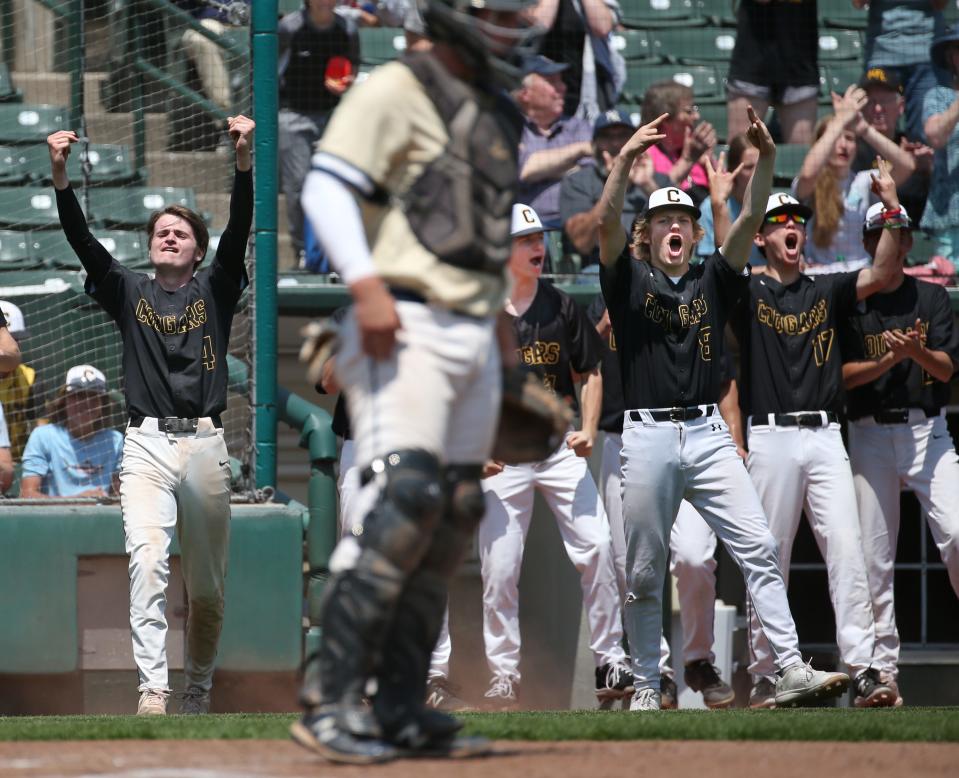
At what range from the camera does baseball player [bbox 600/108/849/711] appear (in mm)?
6391

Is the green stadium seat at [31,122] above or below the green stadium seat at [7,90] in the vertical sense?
below

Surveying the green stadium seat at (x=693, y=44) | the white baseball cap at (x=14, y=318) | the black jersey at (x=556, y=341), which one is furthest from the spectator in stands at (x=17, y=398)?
the green stadium seat at (x=693, y=44)

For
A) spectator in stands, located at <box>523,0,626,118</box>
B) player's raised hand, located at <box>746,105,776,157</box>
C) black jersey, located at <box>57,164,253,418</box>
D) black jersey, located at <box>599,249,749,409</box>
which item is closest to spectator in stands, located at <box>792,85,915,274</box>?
spectator in stands, located at <box>523,0,626,118</box>

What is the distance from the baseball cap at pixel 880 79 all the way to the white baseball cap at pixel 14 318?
5.26 meters

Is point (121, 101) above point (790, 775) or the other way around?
above

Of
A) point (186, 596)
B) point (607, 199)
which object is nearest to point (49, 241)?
point (186, 596)

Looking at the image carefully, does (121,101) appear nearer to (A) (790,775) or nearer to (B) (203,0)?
(B) (203,0)

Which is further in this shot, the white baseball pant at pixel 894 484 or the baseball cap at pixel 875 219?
the baseball cap at pixel 875 219

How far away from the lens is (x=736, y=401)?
25.1 ft

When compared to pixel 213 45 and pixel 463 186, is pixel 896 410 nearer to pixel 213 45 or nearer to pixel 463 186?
pixel 213 45

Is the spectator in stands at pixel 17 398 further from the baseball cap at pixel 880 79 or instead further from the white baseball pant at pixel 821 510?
the baseball cap at pixel 880 79

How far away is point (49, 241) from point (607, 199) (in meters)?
3.75

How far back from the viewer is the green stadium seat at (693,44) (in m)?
10.8

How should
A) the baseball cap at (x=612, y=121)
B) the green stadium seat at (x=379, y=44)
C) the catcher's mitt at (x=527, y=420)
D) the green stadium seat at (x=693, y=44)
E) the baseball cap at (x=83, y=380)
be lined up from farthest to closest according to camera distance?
the green stadium seat at (x=693, y=44) → the green stadium seat at (x=379, y=44) → the baseball cap at (x=612, y=121) → the baseball cap at (x=83, y=380) → the catcher's mitt at (x=527, y=420)
